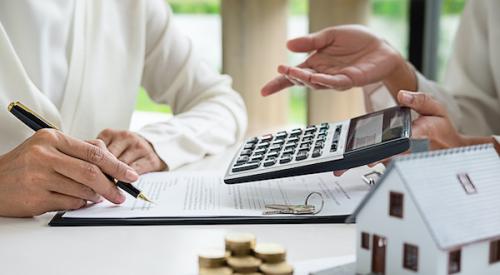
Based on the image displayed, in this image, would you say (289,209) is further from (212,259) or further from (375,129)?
(212,259)

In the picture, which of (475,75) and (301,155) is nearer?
(301,155)

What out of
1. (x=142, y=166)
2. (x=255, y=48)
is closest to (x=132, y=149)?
(x=142, y=166)

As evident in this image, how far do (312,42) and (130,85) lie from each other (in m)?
0.36

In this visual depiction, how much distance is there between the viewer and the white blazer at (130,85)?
105 centimetres

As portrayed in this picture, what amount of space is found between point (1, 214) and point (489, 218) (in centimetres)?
53

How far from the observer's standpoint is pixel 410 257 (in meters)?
0.52

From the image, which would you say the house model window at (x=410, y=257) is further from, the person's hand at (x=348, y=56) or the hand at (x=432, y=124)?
the person's hand at (x=348, y=56)

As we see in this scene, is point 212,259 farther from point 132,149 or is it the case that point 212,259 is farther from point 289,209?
point 132,149

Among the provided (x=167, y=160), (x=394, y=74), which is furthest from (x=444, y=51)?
(x=167, y=160)

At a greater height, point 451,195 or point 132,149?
point 451,195

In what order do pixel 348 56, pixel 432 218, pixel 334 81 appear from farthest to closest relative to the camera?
pixel 348 56
pixel 334 81
pixel 432 218

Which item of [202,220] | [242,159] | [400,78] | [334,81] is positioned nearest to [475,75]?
[400,78]

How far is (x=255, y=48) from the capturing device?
2.26 m

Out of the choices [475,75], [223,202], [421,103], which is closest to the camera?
[223,202]
